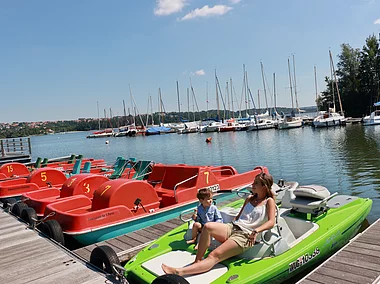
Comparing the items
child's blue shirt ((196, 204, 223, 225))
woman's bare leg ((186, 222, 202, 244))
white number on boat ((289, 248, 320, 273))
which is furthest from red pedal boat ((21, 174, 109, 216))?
white number on boat ((289, 248, 320, 273))

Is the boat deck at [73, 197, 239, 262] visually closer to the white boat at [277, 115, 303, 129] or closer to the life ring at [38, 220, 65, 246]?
the life ring at [38, 220, 65, 246]

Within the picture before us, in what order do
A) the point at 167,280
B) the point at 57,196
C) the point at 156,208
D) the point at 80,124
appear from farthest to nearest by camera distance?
1. the point at 80,124
2. the point at 57,196
3. the point at 156,208
4. the point at 167,280

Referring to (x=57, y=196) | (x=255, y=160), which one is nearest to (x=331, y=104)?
(x=255, y=160)

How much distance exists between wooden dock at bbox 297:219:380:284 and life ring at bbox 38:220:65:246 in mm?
4536

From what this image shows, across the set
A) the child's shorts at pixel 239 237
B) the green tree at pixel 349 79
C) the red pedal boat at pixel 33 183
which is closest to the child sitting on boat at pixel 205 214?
the child's shorts at pixel 239 237

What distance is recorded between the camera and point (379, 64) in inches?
2421

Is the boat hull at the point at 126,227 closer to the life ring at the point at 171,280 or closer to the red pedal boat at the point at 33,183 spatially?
the life ring at the point at 171,280

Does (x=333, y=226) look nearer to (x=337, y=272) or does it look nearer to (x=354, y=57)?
(x=337, y=272)

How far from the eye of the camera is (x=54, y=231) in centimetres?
675

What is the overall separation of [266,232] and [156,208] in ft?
12.5

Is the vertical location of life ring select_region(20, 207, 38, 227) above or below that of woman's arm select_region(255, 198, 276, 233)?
below

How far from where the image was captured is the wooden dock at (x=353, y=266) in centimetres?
444

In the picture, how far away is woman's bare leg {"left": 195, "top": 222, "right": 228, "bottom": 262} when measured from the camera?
453 centimetres

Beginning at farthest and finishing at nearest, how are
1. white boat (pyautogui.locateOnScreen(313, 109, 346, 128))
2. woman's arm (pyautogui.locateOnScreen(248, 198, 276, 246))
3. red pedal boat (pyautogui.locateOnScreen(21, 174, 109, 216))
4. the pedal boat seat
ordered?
white boat (pyautogui.locateOnScreen(313, 109, 346, 128))
red pedal boat (pyautogui.locateOnScreen(21, 174, 109, 216))
the pedal boat seat
woman's arm (pyautogui.locateOnScreen(248, 198, 276, 246))
